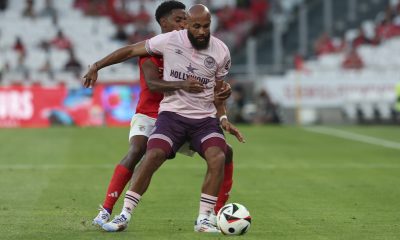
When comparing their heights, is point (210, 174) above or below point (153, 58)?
below

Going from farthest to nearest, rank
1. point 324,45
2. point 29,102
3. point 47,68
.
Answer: point 324,45, point 47,68, point 29,102

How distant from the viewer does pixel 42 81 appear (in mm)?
32344

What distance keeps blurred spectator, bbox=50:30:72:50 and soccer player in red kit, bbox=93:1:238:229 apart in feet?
80.4

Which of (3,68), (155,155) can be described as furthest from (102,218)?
(3,68)

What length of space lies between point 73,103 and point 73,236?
2255cm

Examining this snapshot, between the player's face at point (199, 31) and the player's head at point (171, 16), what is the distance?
73 cm

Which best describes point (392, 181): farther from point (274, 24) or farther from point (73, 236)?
point (274, 24)

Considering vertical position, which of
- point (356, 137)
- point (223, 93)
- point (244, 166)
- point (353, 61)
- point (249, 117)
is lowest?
point (249, 117)

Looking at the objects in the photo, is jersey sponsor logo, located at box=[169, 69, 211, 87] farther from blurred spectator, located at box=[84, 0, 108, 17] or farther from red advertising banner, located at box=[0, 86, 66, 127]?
blurred spectator, located at box=[84, 0, 108, 17]

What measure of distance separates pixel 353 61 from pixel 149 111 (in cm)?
2468

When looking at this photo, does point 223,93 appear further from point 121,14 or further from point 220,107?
point 121,14

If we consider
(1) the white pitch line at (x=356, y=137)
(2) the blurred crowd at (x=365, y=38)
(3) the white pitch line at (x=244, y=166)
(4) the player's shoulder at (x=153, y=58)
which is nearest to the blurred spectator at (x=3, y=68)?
(1) the white pitch line at (x=356, y=137)

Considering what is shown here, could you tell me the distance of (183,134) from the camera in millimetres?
9555

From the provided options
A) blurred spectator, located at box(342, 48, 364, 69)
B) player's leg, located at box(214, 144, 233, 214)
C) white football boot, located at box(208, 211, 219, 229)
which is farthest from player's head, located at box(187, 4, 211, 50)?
blurred spectator, located at box(342, 48, 364, 69)
